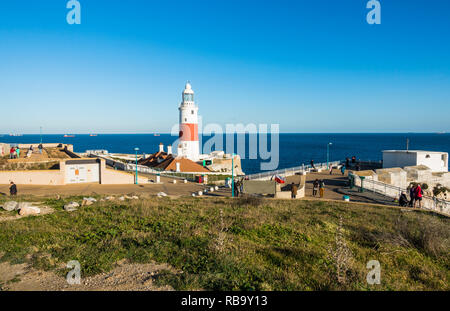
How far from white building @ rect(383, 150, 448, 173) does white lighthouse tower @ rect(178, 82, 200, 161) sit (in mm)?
26250

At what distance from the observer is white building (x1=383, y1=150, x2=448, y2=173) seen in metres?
29.7

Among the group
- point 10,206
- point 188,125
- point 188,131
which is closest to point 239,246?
point 10,206

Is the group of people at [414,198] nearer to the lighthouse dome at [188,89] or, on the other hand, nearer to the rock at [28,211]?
the rock at [28,211]

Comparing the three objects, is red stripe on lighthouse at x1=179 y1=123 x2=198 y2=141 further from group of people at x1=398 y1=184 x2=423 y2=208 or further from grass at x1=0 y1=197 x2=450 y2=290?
group of people at x1=398 y1=184 x2=423 y2=208

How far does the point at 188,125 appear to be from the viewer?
4100 cm

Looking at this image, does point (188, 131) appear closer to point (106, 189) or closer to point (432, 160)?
point (106, 189)

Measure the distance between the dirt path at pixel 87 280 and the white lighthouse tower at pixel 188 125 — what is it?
113 feet

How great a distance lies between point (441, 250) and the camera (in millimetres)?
8750

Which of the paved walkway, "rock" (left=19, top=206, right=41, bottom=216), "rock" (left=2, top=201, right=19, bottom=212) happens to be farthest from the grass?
the paved walkway
